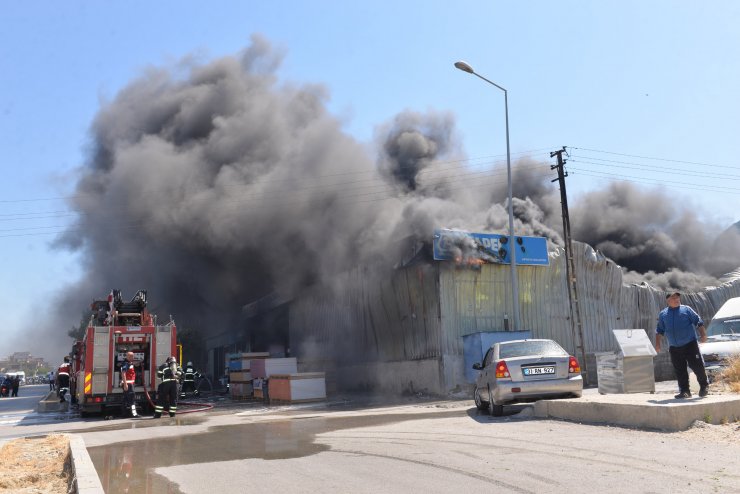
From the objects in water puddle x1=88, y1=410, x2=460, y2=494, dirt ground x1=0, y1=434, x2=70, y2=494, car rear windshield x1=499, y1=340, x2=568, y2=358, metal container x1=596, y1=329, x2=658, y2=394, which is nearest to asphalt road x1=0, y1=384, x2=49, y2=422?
dirt ground x1=0, y1=434, x2=70, y2=494

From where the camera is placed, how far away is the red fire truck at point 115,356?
1512 centimetres

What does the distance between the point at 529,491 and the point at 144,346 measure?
1306cm

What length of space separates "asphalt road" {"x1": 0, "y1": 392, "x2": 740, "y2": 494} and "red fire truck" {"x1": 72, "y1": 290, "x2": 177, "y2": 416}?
19.8 feet

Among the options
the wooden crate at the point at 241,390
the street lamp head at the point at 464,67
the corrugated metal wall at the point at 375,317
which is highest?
the street lamp head at the point at 464,67

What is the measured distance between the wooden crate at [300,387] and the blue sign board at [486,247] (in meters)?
5.15

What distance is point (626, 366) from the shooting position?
1005 centimetres

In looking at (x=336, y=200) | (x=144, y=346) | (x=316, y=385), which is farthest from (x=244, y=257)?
(x=144, y=346)

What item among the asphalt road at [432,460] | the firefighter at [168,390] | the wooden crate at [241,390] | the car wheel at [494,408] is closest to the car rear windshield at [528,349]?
the car wheel at [494,408]

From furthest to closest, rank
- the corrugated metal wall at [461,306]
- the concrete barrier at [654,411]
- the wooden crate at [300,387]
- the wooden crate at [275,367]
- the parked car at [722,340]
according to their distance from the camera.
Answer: the wooden crate at [275,367] → the corrugated metal wall at [461,306] → the wooden crate at [300,387] → the parked car at [722,340] → the concrete barrier at [654,411]

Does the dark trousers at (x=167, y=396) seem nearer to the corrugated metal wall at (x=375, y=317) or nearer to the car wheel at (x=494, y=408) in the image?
the car wheel at (x=494, y=408)

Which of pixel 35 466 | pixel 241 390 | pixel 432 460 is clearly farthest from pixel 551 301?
pixel 35 466

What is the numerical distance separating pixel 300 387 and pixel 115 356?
5623 mm

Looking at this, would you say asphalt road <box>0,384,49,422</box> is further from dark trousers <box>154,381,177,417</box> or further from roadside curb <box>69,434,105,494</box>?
roadside curb <box>69,434,105,494</box>

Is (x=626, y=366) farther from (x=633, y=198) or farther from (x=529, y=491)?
(x=633, y=198)
